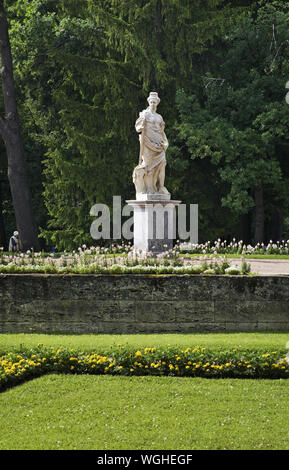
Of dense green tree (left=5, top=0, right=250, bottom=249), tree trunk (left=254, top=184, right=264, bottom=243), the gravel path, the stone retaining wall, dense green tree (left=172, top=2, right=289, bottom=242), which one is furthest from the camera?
dense green tree (left=5, top=0, right=250, bottom=249)

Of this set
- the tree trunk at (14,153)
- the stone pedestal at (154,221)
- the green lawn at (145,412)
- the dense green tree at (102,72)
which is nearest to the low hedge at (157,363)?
the green lawn at (145,412)

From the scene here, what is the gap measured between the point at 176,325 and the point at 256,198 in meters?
15.9

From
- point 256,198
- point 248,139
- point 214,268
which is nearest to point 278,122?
point 248,139

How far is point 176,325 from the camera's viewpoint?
11.5m

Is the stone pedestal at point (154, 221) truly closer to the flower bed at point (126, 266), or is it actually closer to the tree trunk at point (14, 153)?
the flower bed at point (126, 266)

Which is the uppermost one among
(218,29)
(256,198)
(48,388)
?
(218,29)

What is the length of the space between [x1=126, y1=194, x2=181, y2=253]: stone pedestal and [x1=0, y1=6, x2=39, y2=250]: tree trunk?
28.2ft

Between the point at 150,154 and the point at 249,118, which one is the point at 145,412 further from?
the point at 249,118

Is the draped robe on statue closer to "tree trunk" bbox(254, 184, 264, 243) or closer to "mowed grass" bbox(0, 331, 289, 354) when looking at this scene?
"mowed grass" bbox(0, 331, 289, 354)

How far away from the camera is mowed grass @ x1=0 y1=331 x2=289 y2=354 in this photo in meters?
9.42

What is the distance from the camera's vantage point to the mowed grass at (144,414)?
636cm

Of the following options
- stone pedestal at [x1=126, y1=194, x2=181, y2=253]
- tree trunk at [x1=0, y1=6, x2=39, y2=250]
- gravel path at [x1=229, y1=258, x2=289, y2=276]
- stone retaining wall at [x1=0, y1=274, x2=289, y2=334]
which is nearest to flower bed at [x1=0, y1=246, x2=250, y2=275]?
stone retaining wall at [x1=0, y1=274, x2=289, y2=334]

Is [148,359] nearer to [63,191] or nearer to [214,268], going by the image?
[214,268]

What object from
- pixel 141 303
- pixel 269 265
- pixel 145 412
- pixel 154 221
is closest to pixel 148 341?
pixel 141 303
